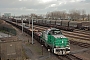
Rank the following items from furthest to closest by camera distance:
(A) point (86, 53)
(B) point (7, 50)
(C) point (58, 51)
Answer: (A) point (86, 53)
(C) point (58, 51)
(B) point (7, 50)

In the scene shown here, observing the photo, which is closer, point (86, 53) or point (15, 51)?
point (15, 51)

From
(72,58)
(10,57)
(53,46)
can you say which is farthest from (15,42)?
(72,58)

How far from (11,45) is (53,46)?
6.72 metres

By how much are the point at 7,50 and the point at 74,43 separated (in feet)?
58.3

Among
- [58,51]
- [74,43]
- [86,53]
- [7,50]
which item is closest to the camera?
[7,50]

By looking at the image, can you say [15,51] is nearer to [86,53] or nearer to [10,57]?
[10,57]

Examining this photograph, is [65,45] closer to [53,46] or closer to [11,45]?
[53,46]

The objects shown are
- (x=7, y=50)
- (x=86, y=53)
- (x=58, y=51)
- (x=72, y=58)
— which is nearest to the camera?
(x=7, y=50)

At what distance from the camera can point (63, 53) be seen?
23.5 meters

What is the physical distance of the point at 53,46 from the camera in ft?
77.9

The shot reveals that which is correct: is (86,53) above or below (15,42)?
below

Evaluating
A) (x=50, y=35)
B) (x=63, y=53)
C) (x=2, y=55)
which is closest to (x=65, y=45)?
(x=63, y=53)

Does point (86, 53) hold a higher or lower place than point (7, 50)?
lower

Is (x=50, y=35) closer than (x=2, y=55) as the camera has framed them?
No
